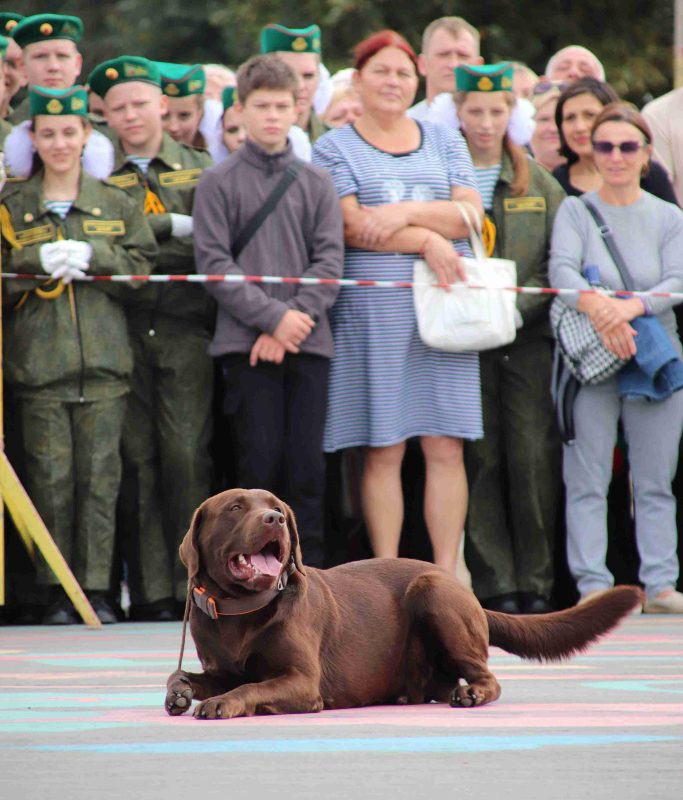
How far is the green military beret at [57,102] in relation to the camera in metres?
10.0

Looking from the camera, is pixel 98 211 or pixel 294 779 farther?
pixel 98 211

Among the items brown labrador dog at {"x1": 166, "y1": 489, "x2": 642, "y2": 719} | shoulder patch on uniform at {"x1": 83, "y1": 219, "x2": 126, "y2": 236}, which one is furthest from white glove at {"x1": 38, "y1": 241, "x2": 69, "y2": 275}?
brown labrador dog at {"x1": 166, "y1": 489, "x2": 642, "y2": 719}

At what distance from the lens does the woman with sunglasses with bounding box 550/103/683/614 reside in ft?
34.1

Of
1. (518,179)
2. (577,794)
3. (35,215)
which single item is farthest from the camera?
(518,179)

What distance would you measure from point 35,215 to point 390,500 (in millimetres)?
2366

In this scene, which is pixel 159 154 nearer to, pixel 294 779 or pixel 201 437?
pixel 201 437

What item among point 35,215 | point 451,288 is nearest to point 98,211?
point 35,215

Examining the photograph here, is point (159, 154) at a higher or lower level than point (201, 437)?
higher

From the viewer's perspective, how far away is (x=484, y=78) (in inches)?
424

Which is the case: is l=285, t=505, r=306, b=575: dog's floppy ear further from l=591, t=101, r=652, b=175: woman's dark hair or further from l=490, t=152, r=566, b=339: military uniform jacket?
l=591, t=101, r=652, b=175: woman's dark hair

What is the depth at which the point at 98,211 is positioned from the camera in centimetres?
1011

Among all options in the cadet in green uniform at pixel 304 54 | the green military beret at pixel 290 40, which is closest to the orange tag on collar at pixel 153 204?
the cadet in green uniform at pixel 304 54

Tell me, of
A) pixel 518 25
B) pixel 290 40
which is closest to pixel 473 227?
pixel 290 40

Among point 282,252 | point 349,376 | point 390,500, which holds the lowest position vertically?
point 390,500
